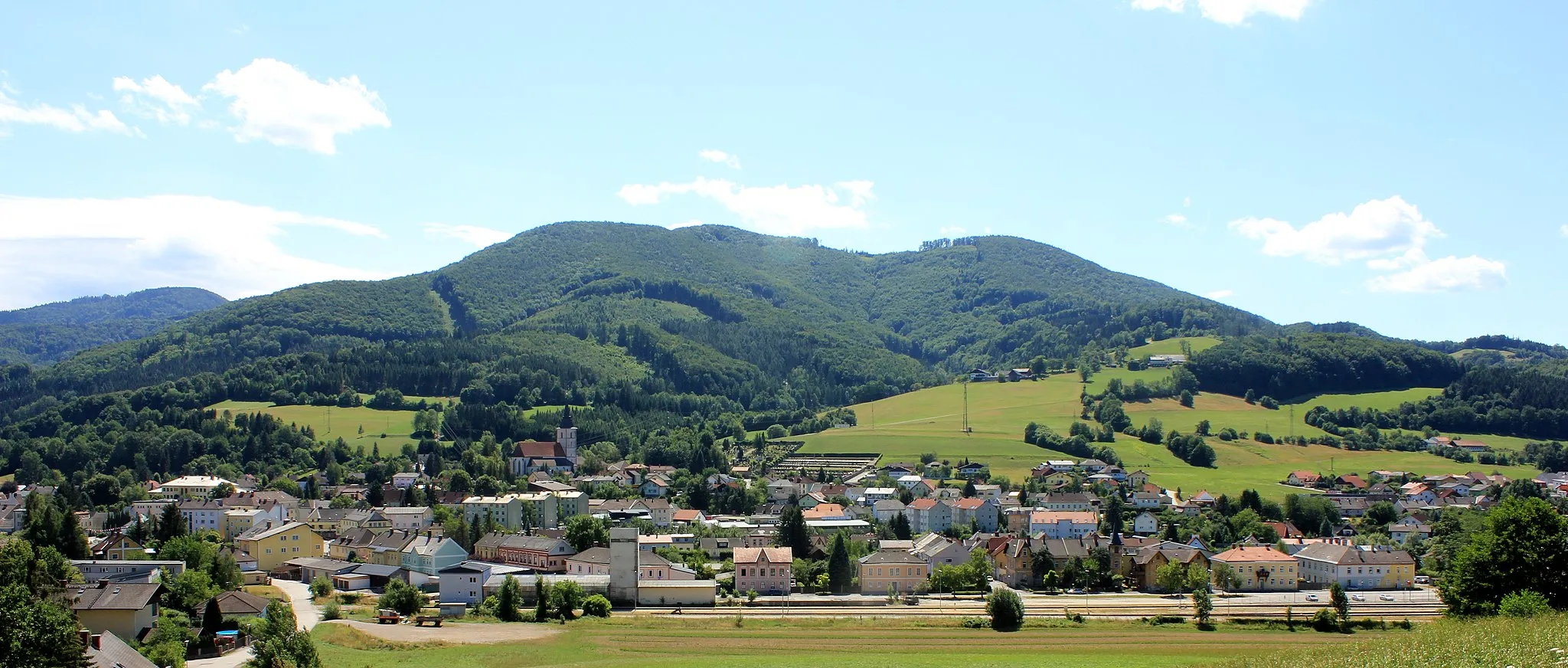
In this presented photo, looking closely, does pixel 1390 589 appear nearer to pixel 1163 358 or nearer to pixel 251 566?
pixel 251 566

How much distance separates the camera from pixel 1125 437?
12775cm

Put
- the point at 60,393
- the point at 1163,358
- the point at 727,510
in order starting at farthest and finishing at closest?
the point at 1163,358, the point at 60,393, the point at 727,510

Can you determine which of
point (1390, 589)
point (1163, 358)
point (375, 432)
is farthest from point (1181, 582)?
point (1163, 358)

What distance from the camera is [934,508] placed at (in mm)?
87188

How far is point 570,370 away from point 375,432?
36258 millimetres

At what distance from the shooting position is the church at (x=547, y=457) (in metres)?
113

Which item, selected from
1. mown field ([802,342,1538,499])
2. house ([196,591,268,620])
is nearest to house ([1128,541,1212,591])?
mown field ([802,342,1538,499])

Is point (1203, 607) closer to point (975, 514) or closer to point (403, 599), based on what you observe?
point (403, 599)

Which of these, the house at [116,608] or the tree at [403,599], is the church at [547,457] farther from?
the house at [116,608]

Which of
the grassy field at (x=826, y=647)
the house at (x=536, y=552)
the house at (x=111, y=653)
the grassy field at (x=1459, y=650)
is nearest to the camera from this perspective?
the grassy field at (x=1459, y=650)

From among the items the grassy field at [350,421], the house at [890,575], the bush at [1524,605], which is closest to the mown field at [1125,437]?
the grassy field at [350,421]

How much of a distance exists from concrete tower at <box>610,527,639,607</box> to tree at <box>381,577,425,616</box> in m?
8.36

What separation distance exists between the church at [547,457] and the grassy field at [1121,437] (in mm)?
23765

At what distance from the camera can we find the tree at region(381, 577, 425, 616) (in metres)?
49.8
